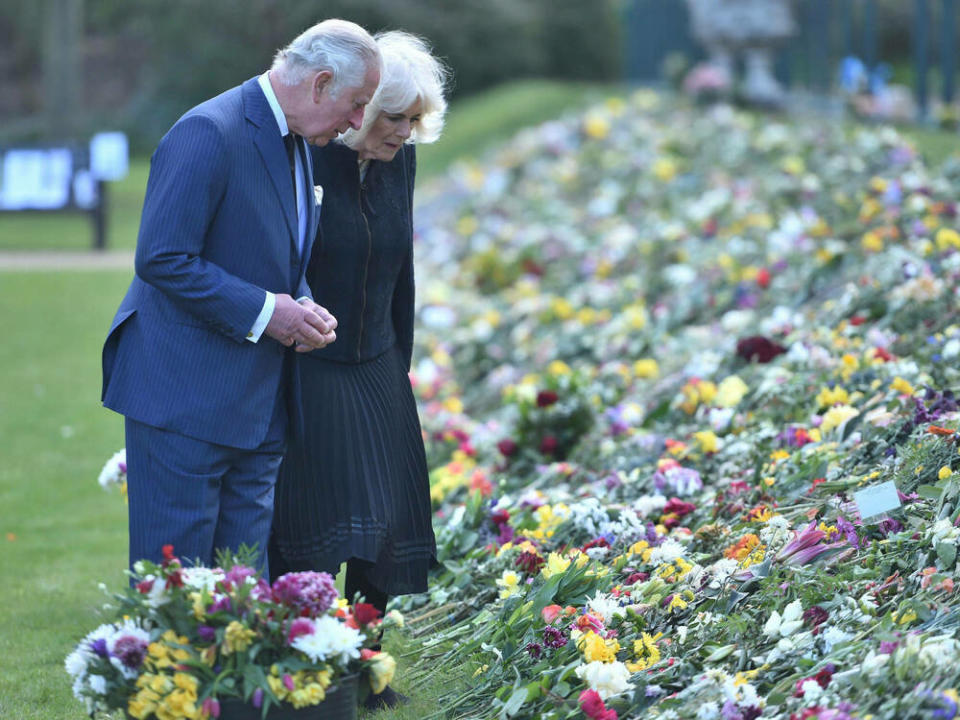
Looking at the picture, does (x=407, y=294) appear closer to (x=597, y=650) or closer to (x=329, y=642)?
(x=597, y=650)

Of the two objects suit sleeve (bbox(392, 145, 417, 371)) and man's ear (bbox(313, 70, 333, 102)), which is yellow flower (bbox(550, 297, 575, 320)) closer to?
suit sleeve (bbox(392, 145, 417, 371))

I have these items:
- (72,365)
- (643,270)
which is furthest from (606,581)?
(72,365)

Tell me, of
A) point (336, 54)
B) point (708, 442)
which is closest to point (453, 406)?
point (708, 442)

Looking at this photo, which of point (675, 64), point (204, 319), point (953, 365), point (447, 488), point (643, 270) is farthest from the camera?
point (675, 64)

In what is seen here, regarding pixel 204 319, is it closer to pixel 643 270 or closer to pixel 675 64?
pixel 643 270

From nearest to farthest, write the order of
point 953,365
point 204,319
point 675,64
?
point 204,319 < point 953,365 < point 675,64

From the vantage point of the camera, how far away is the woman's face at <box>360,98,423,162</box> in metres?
3.50

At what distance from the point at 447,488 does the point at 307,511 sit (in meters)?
2.04

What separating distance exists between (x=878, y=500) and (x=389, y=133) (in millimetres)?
1615

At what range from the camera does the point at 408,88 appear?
11.4 ft

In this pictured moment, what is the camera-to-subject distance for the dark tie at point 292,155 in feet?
10.5

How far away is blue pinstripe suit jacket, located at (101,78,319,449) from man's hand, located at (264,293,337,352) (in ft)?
0.17

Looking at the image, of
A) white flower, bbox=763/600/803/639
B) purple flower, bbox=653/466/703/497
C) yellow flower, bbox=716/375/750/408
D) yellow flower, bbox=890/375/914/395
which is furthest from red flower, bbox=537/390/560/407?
white flower, bbox=763/600/803/639

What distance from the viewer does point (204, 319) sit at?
306 cm
